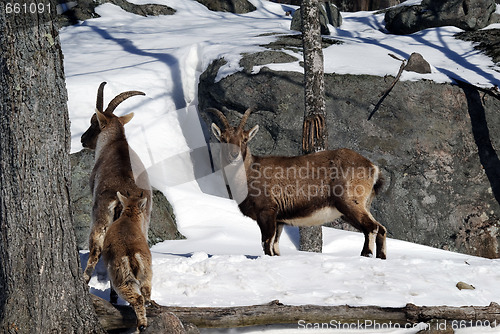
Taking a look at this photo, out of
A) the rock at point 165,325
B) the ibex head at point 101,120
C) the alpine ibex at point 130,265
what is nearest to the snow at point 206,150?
the alpine ibex at point 130,265

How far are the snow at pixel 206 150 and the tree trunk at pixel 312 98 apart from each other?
0.56m

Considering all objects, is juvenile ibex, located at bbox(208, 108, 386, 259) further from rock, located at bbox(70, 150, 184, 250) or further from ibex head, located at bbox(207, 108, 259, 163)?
rock, located at bbox(70, 150, 184, 250)

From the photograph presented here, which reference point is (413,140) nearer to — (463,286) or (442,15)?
(463,286)

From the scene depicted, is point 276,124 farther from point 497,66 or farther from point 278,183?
point 497,66

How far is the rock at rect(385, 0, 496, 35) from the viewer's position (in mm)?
16891

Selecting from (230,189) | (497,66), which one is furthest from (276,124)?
(497,66)

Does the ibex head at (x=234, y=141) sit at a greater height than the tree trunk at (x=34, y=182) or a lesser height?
lesser

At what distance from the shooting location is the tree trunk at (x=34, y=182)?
4.57 m

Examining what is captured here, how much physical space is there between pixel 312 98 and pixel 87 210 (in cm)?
433

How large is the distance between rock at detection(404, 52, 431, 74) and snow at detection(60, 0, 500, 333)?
0.23 meters

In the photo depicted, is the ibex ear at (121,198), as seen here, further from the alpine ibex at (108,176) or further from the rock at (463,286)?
the rock at (463,286)

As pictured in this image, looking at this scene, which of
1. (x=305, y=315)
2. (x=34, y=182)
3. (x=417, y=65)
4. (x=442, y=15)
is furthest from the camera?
(x=442, y=15)

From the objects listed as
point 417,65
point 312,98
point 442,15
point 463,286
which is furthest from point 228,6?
point 463,286

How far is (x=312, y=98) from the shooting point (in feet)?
34.0
